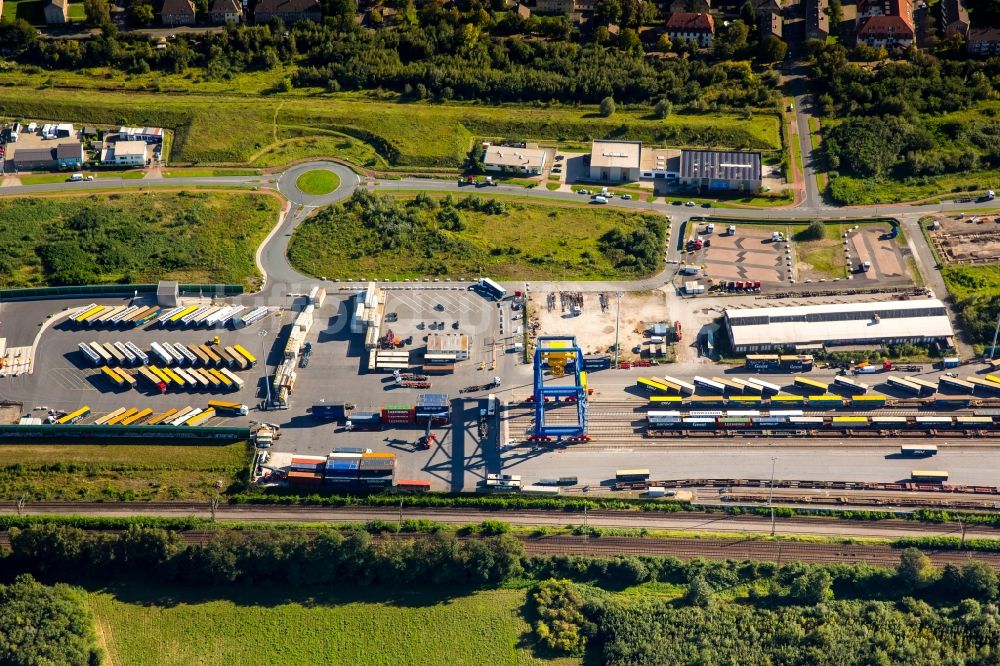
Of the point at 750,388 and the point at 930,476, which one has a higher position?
the point at 750,388

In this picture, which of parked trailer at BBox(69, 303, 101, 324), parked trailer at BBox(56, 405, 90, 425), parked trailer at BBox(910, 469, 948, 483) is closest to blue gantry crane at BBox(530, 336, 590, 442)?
parked trailer at BBox(910, 469, 948, 483)

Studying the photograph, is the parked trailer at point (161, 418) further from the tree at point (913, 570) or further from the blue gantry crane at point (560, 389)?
the tree at point (913, 570)

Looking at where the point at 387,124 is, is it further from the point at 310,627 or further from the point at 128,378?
the point at 310,627

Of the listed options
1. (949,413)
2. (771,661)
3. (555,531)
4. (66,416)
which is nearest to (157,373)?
(66,416)

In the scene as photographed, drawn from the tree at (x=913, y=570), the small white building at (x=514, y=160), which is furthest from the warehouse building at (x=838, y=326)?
the small white building at (x=514, y=160)

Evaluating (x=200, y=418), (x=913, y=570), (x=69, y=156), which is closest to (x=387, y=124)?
(x=69, y=156)

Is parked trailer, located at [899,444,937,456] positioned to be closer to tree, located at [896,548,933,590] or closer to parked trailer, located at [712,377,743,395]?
tree, located at [896,548,933,590]
